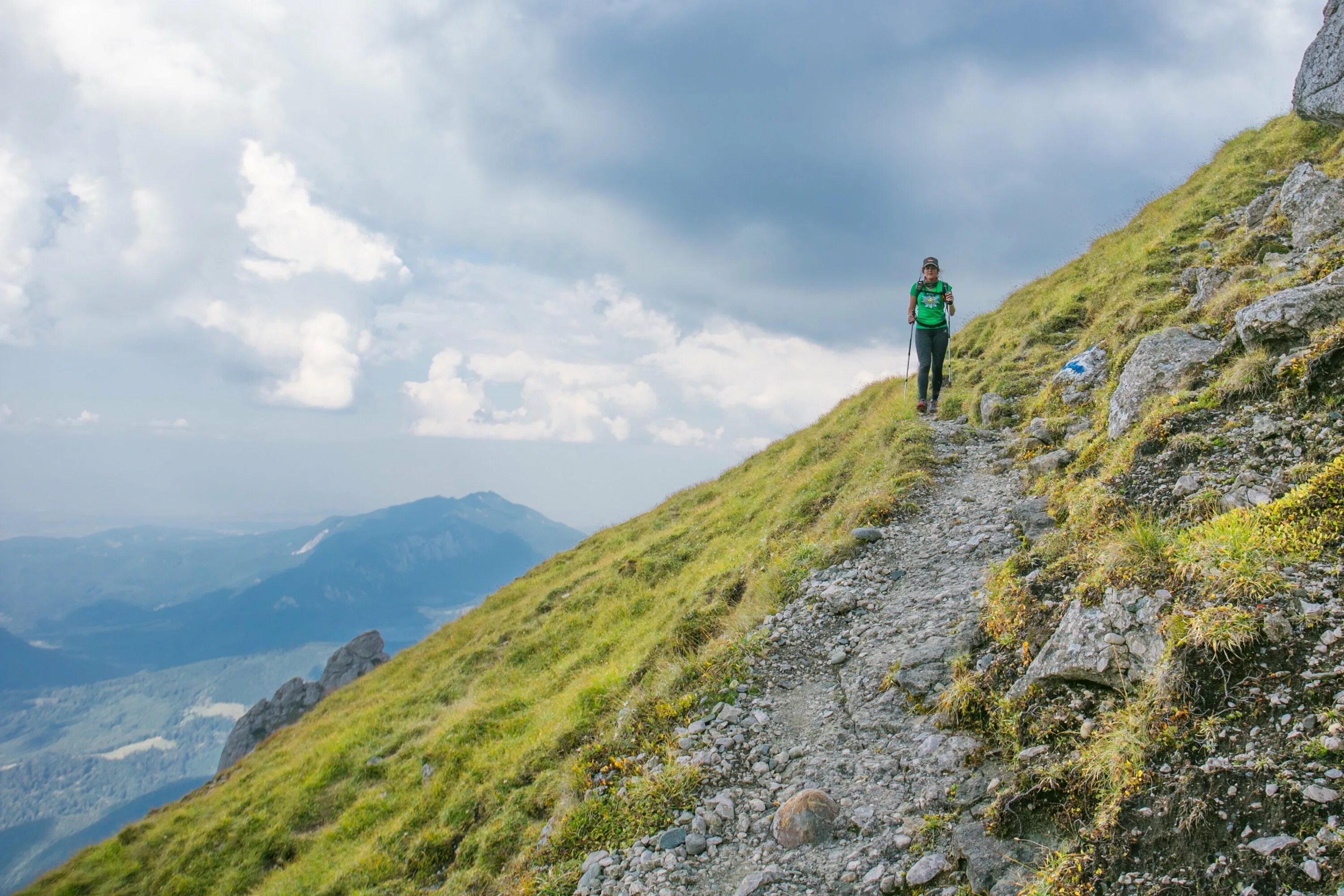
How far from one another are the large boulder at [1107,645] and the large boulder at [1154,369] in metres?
4.96

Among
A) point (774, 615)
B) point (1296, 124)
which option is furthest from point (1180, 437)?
point (1296, 124)

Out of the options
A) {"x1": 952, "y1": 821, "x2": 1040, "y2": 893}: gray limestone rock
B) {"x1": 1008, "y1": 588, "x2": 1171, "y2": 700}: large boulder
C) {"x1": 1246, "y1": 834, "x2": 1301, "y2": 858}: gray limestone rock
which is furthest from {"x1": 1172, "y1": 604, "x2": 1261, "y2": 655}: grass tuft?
{"x1": 952, "y1": 821, "x2": 1040, "y2": 893}: gray limestone rock

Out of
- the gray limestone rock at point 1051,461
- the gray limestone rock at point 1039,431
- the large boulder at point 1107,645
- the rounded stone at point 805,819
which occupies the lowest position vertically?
the rounded stone at point 805,819

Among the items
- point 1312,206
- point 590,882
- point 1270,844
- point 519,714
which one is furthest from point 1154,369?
point 519,714

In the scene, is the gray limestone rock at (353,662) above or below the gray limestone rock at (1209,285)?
below

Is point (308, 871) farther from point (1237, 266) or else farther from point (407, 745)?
point (1237, 266)

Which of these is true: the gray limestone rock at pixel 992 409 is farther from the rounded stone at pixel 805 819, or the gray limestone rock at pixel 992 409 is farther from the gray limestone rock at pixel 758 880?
the gray limestone rock at pixel 758 880

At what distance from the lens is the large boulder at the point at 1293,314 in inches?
315

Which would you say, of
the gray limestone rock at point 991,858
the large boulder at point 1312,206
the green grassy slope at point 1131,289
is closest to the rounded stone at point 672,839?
the gray limestone rock at point 991,858

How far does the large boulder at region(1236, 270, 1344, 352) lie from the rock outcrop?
38934mm

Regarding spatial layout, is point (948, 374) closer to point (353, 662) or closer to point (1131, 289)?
point (1131, 289)

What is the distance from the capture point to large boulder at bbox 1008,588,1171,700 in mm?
5387

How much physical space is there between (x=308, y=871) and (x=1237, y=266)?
2436cm

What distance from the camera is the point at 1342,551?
5.14 metres
